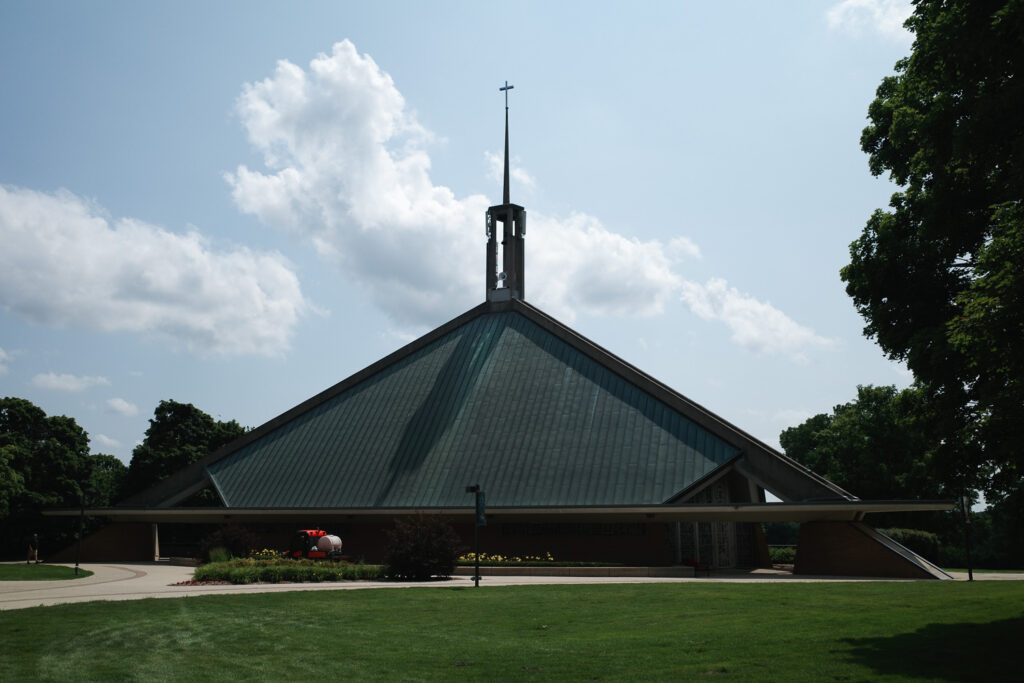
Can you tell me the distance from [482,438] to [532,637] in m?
24.8

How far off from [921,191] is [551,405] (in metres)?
22.1

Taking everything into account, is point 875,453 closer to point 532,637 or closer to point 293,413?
point 293,413

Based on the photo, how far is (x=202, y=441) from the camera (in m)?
62.1

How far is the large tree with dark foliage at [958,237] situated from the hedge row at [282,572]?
56.8 ft

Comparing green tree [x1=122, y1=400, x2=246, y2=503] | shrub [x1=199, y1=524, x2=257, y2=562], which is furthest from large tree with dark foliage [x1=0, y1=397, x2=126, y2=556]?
shrub [x1=199, y1=524, x2=257, y2=562]

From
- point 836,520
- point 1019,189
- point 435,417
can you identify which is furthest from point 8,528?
point 1019,189

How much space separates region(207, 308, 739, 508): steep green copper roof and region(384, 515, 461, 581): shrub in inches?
262

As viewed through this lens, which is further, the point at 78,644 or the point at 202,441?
the point at 202,441

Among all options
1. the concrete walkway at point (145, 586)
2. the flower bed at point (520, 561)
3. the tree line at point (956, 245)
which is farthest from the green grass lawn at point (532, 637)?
the flower bed at point (520, 561)

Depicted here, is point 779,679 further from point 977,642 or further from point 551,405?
point 551,405

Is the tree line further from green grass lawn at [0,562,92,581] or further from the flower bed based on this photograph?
green grass lawn at [0,562,92,581]

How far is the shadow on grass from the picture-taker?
9719mm

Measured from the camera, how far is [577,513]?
105 feet

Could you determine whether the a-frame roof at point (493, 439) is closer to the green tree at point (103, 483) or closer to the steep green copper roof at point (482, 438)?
the steep green copper roof at point (482, 438)
